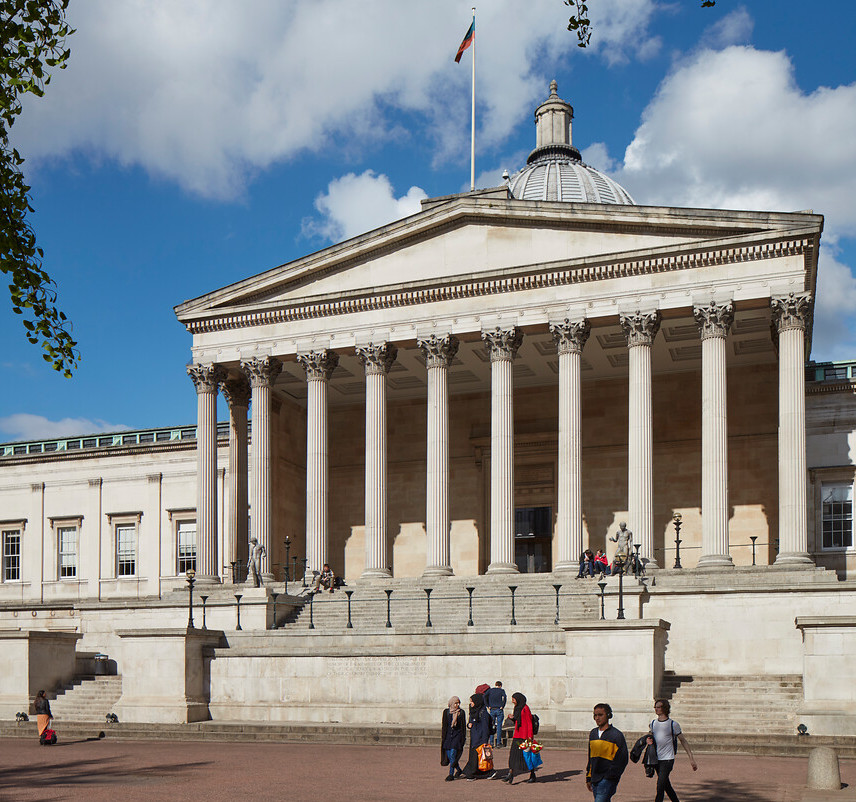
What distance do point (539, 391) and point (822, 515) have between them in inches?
505

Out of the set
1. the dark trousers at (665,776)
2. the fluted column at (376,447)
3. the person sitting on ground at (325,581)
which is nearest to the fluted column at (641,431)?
the fluted column at (376,447)

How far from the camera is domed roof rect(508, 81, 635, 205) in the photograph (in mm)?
68812

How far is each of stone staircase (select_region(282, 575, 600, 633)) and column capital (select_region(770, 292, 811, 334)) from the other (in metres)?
10.9

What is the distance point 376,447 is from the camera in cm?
4459

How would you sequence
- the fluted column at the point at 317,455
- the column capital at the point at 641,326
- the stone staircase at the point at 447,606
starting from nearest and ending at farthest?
1. the stone staircase at the point at 447,606
2. the column capital at the point at 641,326
3. the fluted column at the point at 317,455

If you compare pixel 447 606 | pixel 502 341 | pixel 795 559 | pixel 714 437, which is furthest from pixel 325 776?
pixel 502 341

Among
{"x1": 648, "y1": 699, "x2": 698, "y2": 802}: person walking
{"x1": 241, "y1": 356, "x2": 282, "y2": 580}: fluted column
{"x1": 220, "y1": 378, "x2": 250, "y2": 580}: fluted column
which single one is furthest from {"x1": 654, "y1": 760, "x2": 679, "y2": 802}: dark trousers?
{"x1": 220, "y1": 378, "x2": 250, "y2": 580}: fluted column

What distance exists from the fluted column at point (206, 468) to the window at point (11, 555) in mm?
18343

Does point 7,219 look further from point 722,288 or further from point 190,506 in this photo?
point 190,506

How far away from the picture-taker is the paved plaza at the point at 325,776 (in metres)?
19.5

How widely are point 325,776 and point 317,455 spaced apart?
77.6 feet

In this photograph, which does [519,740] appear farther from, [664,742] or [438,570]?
[438,570]

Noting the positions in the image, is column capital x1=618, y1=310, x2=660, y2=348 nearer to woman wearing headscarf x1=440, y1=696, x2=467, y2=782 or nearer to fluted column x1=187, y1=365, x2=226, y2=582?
fluted column x1=187, y1=365, x2=226, y2=582

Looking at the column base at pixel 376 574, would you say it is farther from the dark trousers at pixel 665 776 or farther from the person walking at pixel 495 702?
the dark trousers at pixel 665 776
